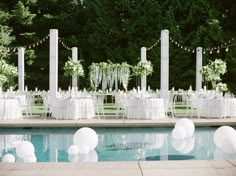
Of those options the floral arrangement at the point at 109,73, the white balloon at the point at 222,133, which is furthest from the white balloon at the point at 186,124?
the floral arrangement at the point at 109,73

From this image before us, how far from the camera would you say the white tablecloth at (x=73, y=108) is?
12258 millimetres

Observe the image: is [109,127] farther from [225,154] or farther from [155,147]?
[225,154]

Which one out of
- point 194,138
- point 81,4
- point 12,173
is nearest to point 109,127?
point 194,138

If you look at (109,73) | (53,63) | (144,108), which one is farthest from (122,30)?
(144,108)

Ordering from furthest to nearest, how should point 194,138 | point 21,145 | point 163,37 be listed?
point 163,37
point 194,138
point 21,145

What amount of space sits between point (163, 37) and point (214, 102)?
2.66m

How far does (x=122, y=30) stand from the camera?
26.2 meters

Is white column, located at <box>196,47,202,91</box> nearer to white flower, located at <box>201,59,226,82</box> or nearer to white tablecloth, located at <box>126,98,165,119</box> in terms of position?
white flower, located at <box>201,59,226,82</box>

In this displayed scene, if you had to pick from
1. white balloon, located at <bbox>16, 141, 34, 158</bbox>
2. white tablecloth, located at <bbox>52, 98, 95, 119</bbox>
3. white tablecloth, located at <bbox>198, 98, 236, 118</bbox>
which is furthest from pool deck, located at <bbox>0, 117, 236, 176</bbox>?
white tablecloth, located at <bbox>198, 98, 236, 118</bbox>

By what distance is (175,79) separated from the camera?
81.5ft

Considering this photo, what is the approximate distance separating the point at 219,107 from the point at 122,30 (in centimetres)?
1423

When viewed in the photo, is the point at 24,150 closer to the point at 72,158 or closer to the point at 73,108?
the point at 72,158

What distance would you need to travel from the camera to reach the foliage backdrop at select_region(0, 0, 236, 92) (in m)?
24.6

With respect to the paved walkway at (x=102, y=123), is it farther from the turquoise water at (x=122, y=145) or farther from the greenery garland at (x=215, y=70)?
the greenery garland at (x=215, y=70)
